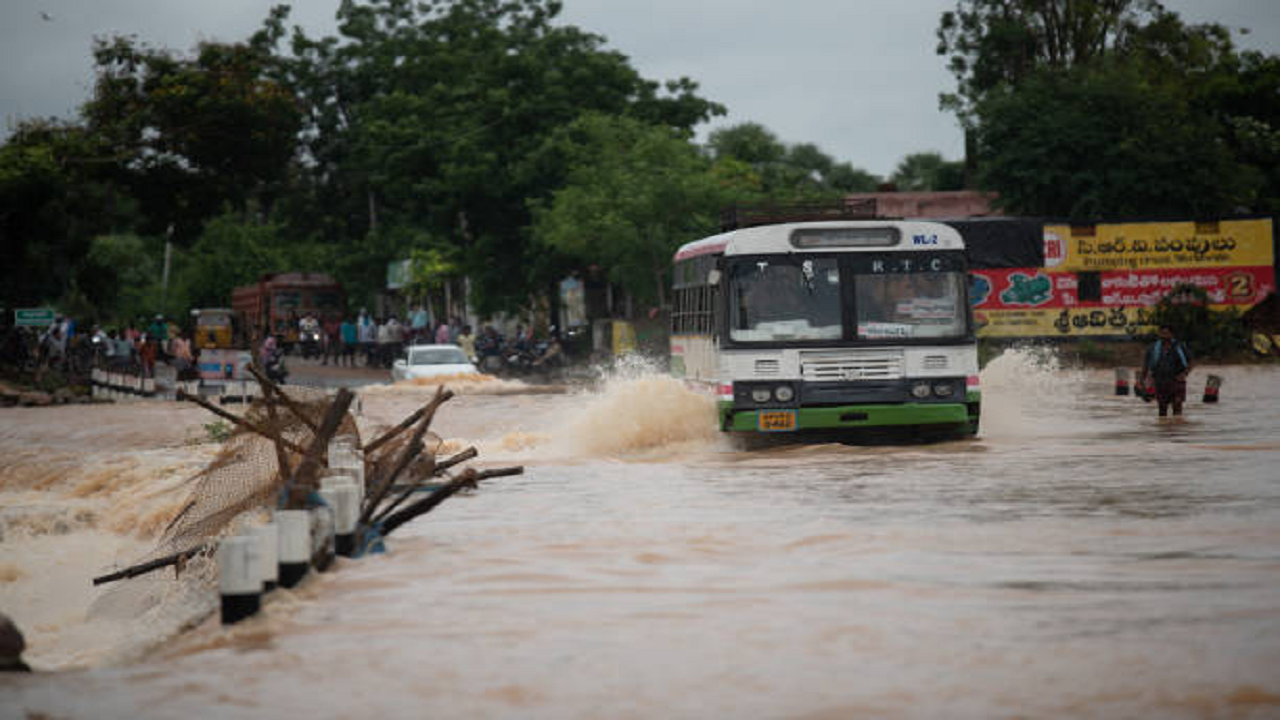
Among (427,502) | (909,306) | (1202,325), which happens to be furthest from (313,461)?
(1202,325)

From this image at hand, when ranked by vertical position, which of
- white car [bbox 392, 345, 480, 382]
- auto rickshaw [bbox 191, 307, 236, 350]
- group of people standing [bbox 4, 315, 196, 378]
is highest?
auto rickshaw [bbox 191, 307, 236, 350]

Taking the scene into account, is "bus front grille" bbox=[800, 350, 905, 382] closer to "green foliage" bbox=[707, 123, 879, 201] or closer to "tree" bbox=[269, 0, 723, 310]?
"tree" bbox=[269, 0, 723, 310]

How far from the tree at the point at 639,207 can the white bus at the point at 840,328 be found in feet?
82.9

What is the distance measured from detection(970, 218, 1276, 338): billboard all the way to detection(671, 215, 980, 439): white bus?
75.7 feet

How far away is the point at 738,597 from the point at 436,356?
104 feet

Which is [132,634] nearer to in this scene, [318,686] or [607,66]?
[318,686]

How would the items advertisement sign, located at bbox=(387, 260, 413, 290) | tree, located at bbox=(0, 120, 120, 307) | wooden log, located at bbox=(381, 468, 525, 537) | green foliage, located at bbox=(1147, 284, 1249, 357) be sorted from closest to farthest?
wooden log, located at bbox=(381, 468, 525, 537) → tree, located at bbox=(0, 120, 120, 307) → green foliage, located at bbox=(1147, 284, 1249, 357) → advertisement sign, located at bbox=(387, 260, 413, 290)

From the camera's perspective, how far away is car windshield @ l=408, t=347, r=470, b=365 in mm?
40062

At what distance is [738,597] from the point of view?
9.33 metres

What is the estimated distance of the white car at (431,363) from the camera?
39.5m

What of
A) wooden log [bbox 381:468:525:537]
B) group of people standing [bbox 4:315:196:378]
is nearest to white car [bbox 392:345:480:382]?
group of people standing [bbox 4:315:196:378]

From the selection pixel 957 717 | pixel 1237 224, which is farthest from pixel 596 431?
pixel 1237 224

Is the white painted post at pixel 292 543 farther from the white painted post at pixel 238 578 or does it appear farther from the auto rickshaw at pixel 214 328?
the auto rickshaw at pixel 214 328

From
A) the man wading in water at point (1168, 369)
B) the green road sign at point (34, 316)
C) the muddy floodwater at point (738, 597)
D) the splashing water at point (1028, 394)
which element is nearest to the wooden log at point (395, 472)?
the muddy floodwater at point (738, 597)
